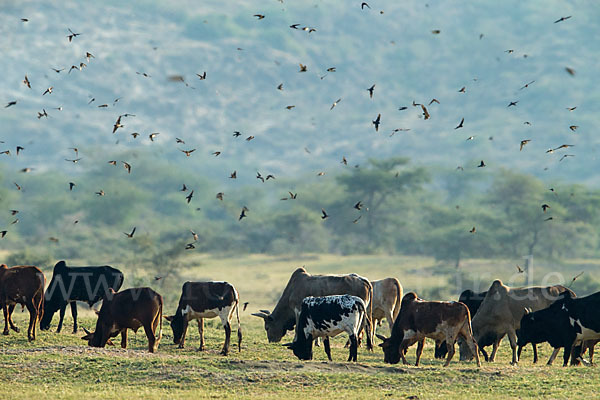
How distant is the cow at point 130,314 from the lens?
18.9 metres

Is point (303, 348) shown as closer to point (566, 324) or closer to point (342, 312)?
point (342, 312)

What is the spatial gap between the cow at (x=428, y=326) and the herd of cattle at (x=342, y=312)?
2cm

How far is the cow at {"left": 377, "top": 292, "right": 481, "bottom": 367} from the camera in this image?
60.8 feet

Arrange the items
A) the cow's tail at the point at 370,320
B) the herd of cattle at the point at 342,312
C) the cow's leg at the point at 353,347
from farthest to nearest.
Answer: the cow's tail at the point at 370,320 < the herd of cattle at the point at 342,312 < the cow's leg at the point at 353,347

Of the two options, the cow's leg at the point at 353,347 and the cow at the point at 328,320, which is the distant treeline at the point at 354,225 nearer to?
the cow at the point at 328,320

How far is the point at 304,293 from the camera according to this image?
72.9 feet

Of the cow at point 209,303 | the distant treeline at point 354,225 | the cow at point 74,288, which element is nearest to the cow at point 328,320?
the cow at point 209,303

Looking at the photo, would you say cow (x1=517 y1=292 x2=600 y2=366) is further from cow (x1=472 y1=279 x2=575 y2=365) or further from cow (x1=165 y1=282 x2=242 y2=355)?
cow (x1=165 y1=282 x2=242 y2=355)

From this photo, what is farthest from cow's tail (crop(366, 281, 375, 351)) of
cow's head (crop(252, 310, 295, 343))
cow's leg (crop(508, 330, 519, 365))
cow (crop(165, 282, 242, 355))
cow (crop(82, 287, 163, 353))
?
cow (crop(82, 287, 163, 353))

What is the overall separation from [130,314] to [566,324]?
914 cm

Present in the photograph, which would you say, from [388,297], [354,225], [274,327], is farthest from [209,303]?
[354,225]

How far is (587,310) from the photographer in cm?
1864

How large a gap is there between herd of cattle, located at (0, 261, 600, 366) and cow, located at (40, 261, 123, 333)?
25 millimetres

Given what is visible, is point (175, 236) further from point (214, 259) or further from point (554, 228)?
point (554, 228)
